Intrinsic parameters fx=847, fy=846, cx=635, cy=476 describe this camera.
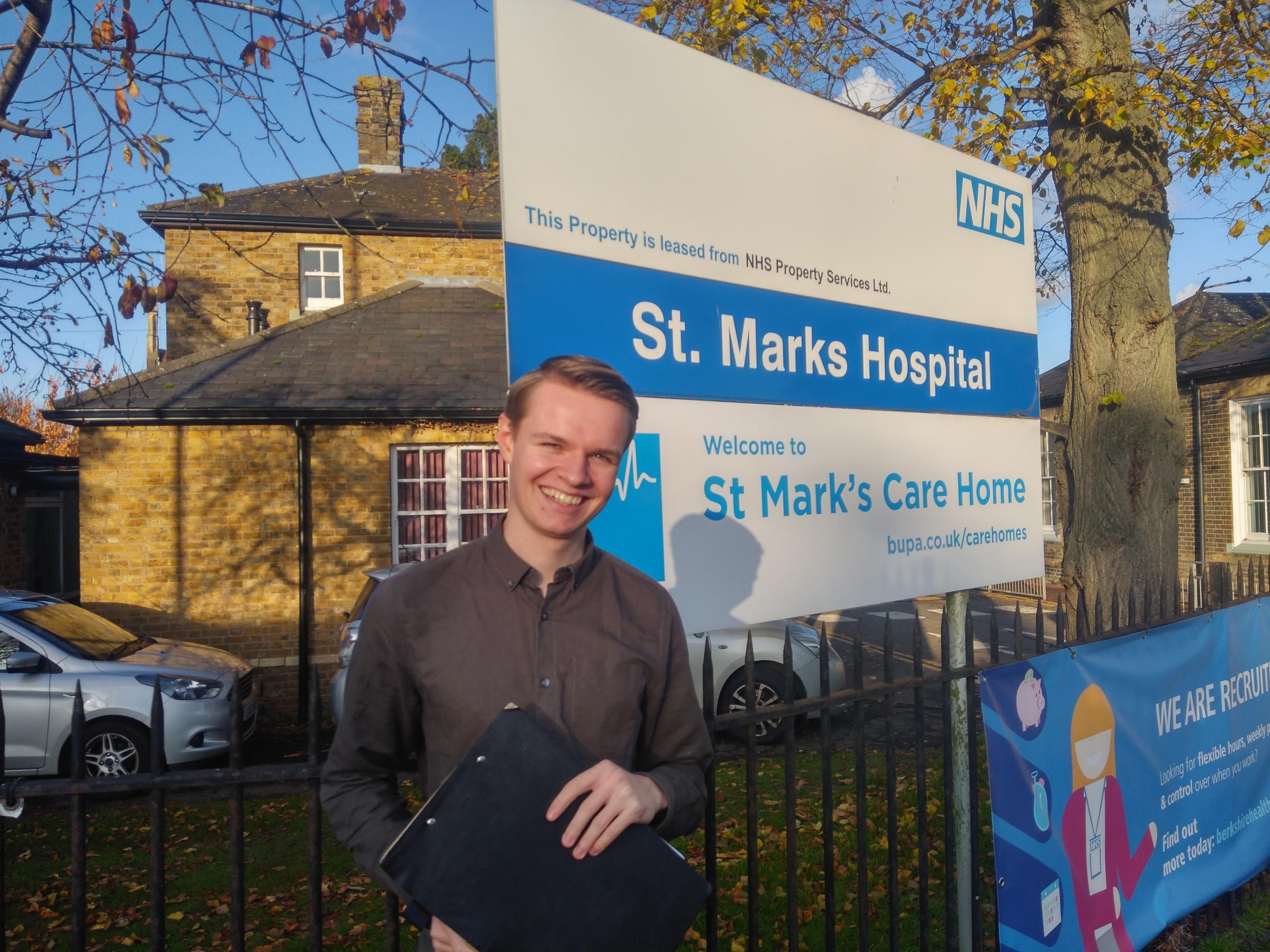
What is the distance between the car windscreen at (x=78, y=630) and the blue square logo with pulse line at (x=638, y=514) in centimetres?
738

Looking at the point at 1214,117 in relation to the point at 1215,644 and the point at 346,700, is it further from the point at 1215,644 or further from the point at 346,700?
the point at 346,700

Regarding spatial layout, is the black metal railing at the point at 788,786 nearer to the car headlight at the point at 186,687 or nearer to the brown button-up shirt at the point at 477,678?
the brown button-up shirt at the point at 477,678

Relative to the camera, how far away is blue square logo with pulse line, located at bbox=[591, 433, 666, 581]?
2.09 metres

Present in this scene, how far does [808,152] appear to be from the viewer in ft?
8.77

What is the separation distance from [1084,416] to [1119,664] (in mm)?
1994

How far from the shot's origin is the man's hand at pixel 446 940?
142 centimetres

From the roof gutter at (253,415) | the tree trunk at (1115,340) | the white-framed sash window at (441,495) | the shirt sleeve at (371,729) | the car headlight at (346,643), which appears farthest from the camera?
the white-framed sash window at (441,495)

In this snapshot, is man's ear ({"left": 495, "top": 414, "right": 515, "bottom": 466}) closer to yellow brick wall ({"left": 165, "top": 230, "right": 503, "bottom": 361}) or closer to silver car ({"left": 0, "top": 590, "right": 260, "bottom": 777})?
silver car ({"left": 0, "top": 590, "right": 260, "bottom": 777})

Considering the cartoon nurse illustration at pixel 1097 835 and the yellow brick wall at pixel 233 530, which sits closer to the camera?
the cartoon nurse illustration at pixel 1097 835

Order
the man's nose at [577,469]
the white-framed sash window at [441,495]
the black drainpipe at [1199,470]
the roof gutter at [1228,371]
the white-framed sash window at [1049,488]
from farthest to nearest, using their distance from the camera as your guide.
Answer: the white-framed sash window at [1049,488]
the black drainpipe at [1199,470]
the roof gutter at [1228,371]
the white-framed sash window at [441,495]
the man's nose at [577,469]

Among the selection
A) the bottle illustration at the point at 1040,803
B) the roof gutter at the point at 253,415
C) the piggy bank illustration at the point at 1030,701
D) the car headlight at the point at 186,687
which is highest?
the roof gutter at the point at 253,415

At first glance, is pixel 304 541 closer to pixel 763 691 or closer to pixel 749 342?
pixel 763 691

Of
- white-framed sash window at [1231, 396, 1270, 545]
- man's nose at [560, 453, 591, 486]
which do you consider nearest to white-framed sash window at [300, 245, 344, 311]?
man's nose at [560, 453, 591, 486]

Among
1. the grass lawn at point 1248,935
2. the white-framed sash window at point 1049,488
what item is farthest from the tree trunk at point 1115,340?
the white-framed sash window at point 1049,488
